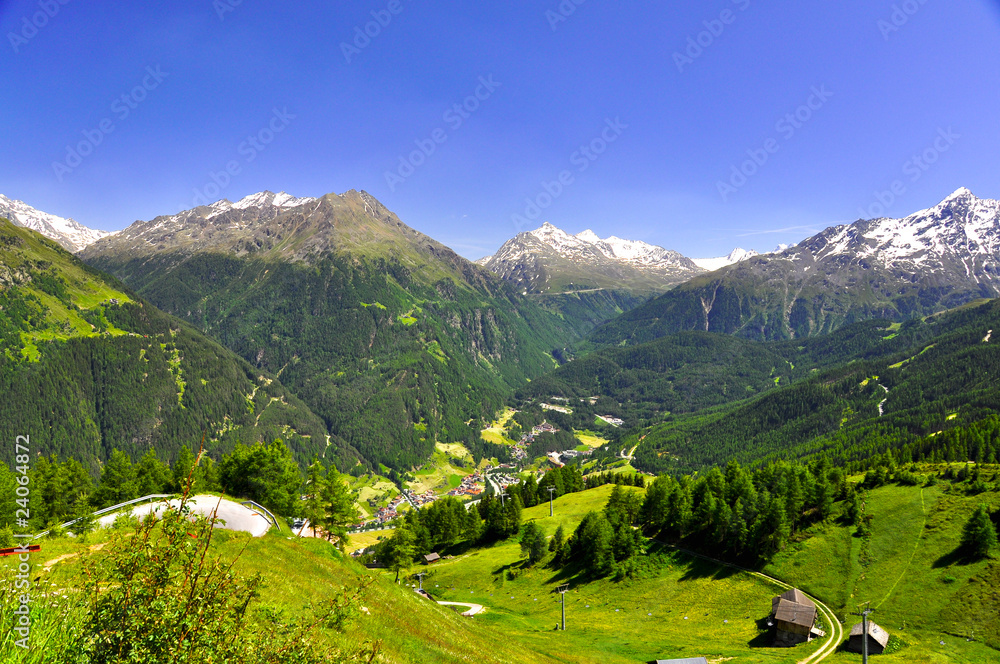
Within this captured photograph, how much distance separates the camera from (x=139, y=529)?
9.35 m

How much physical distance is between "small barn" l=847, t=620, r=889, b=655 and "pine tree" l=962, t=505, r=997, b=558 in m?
22.4

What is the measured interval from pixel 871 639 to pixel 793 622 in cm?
730

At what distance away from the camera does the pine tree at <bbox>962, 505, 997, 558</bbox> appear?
62156mm

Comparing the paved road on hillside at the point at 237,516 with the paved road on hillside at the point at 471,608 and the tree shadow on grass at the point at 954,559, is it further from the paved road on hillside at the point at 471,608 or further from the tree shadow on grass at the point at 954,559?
the tree shadow on grass at the point at 954,559

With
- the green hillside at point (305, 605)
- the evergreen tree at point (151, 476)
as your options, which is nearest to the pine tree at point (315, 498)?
the evergreen tree at point (151, 476)

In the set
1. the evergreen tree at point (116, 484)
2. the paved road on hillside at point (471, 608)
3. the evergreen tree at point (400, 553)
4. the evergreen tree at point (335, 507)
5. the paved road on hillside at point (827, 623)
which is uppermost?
the evergreen tree at point (116, 484)

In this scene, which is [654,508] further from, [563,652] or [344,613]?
[344,613]

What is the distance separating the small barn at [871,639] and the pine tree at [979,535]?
22.4 m

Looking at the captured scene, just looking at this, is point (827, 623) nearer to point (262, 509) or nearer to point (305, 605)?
point (262, 509)

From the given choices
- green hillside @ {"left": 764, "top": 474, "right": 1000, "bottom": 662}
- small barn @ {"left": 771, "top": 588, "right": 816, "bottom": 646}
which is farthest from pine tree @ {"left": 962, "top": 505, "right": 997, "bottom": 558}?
small barn @ {"left": 771, "top": 588, "right": 816, "bottom": 646}

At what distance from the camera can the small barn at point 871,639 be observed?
169ft

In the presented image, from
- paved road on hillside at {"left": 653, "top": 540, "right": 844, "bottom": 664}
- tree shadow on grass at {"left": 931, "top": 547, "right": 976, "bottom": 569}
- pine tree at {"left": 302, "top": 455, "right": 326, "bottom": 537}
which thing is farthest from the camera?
tree shadow on grass at {"left": 931, "top": 547, "right": 976, "bottom": 569}

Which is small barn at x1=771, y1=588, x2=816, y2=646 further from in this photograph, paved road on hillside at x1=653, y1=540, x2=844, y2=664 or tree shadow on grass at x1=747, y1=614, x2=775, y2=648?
paved road on hillside at x1=653, y1=540, x2=844, y2=664

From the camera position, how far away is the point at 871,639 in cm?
5156
